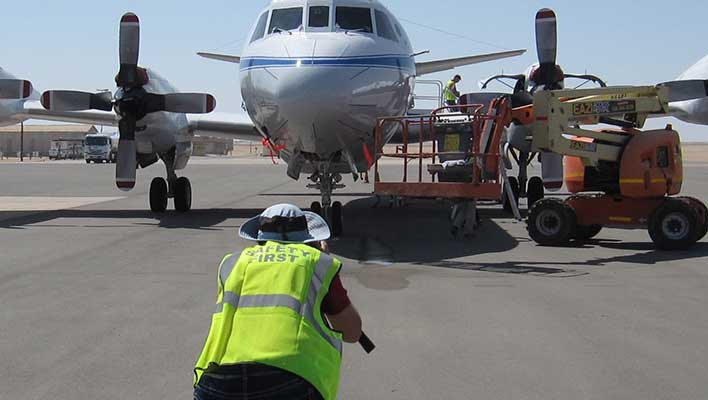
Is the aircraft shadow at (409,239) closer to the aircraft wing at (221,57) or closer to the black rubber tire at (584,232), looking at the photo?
the black rubber tire at (584,232)

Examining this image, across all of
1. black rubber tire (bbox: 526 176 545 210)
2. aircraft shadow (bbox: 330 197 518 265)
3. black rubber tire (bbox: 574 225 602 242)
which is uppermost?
black rubber tire (bbox: 526 176 545 210)

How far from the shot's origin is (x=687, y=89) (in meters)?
14.0

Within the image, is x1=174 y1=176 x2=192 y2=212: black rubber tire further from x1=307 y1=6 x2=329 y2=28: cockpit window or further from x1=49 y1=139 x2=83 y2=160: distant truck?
x1=49 y1=139 x2=83 y2=160: distant truck

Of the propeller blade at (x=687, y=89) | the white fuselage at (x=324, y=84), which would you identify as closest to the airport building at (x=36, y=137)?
the white fuselage at (x=324, y=84)

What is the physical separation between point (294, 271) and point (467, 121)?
10.9 meters

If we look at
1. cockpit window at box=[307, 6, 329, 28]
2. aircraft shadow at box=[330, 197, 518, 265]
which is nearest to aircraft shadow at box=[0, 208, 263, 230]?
aircraft shadow at box=[330, 197, 518, 265]

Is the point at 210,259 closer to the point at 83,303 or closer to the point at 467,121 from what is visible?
the point at 83,303

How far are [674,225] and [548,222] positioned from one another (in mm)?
1809

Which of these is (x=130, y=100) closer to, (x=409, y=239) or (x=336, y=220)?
(x=336, y=220)

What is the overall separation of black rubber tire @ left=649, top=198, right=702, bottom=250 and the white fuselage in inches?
169

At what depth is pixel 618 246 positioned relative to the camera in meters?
12.6

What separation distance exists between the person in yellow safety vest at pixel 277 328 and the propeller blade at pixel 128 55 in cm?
1380

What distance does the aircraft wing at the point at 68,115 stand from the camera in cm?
1934

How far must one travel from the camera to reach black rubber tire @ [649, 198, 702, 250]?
38.0 feet
